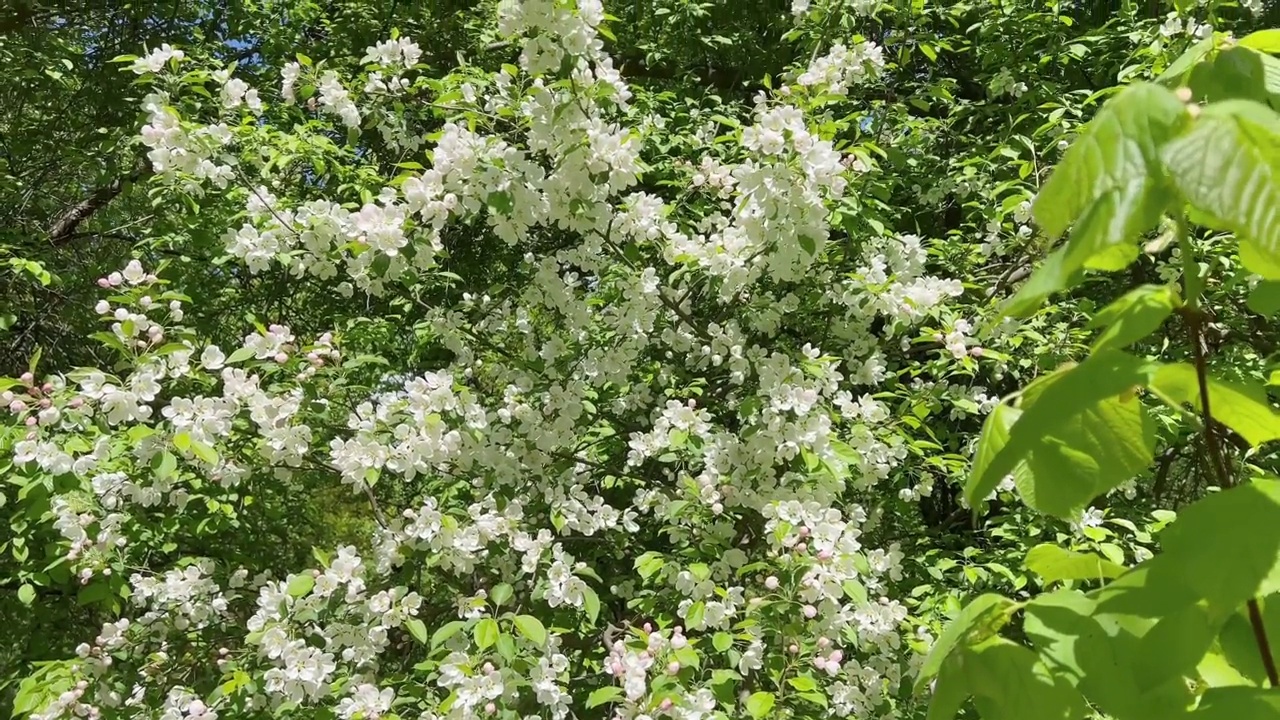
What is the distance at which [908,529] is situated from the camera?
3.71 meters

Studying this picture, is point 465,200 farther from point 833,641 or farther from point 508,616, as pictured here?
point 833,641

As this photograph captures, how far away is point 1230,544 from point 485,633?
1927mm

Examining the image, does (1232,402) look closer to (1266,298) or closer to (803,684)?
(1266,298)

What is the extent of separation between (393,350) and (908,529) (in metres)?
2.56

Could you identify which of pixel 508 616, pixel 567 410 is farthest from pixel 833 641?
pixel 567 410

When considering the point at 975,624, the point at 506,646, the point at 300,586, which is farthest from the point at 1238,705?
the point at 300,586

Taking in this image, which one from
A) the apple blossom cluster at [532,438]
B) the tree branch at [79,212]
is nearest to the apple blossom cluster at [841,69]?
the apple blossom cluster at [532,438]

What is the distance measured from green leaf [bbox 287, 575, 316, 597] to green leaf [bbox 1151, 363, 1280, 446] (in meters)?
2.32

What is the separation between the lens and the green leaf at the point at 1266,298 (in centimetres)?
72

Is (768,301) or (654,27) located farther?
(654,27)

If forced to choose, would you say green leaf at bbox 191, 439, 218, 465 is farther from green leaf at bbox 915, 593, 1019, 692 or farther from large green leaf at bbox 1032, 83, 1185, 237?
large green leaf at bbox 1032, 83, 1185, 237

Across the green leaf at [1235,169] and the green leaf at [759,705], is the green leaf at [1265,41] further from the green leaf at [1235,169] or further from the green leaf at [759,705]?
the green leaf at [759,705]

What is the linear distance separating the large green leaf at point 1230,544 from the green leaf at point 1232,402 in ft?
0.25

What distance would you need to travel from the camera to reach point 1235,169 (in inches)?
19.1
